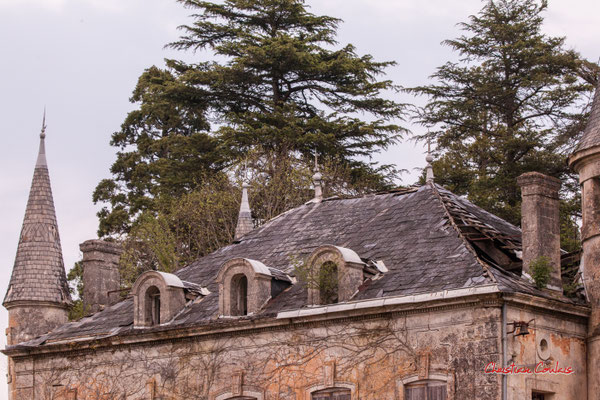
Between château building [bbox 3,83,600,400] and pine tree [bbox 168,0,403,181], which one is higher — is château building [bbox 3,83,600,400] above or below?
below

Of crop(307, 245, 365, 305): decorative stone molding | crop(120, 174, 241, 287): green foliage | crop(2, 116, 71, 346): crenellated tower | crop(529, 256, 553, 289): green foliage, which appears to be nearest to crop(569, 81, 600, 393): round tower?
crop(529, 256, 553, 289): green foliage

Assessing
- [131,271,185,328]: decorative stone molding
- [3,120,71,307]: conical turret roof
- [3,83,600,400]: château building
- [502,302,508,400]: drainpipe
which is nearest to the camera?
[502,302,508,400]: drainpipe

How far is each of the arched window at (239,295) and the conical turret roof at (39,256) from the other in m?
6.35

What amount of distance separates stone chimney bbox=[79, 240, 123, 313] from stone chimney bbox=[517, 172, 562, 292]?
1177 centimetres

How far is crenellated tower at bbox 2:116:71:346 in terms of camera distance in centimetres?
3059

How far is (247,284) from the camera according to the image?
87.5 ft

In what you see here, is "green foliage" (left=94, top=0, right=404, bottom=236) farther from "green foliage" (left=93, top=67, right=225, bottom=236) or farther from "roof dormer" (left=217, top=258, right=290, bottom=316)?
"roof dormer" (left=217, top=258, right=290, bottom=316)

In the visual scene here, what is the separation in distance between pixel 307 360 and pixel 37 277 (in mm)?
9272

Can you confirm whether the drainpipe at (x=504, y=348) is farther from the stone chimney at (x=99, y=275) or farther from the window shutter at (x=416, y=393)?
the stone chimney at (x=99, y=275)

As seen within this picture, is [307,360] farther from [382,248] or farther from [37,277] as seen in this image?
[37,277]

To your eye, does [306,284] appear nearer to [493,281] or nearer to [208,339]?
[208,339]

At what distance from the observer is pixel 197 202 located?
4591cm

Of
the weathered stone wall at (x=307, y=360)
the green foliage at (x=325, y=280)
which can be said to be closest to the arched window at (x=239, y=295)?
the weathered stone wall at (x=307, y=360)

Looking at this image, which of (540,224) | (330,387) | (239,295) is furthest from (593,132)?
(239,295)
